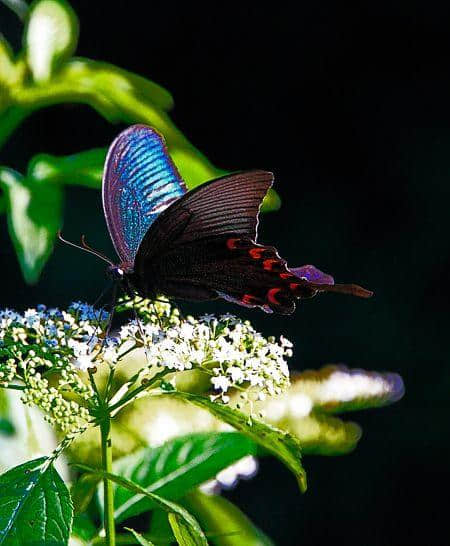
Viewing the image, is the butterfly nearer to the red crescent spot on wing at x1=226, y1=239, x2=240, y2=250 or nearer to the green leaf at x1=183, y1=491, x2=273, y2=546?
the red crescent spot on wing at x1=226, y1=239, x2=240, y2=250

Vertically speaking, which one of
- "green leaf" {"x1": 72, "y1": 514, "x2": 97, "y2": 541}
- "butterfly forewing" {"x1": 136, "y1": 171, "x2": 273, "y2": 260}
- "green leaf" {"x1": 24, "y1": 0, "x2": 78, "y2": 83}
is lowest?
"green leaf" {"x1": 72, "y1": 514, "x2": 97, "y2": 541}

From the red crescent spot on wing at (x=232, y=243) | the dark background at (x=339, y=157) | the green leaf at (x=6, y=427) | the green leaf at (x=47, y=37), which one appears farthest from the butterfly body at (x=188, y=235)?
the dark background at (x=339, y=157)

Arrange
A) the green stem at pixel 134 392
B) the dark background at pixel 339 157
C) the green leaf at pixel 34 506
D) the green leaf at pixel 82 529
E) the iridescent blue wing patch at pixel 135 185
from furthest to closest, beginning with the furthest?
the dark background at pixel 339 157, the iridescent blue wing patch at pixel 135 185, the green leaf at pixel 82 529, the green stem at pixel 134 392, the green leaf at pixel 34 506

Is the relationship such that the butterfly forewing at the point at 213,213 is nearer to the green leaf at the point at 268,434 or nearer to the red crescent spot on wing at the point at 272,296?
the red crescent spot on wing at the point at 272,296

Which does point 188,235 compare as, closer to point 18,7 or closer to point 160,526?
point 160,526

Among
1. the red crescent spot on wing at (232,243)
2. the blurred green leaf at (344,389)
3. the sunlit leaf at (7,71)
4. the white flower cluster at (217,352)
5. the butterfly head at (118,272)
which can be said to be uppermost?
the sunlit leaf at (7,71)

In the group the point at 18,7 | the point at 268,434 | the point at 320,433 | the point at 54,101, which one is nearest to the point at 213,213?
the point at 268,434

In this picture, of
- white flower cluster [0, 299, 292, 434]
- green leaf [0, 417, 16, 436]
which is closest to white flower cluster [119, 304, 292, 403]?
white flower cluster [0, 299, 292, 434]
